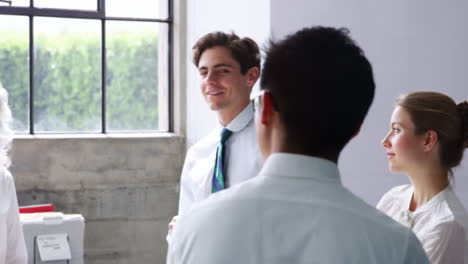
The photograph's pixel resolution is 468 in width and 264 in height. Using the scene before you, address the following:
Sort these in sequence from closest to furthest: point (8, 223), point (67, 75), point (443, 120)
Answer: point (443, 120), point (8, 223), point (67, 75)

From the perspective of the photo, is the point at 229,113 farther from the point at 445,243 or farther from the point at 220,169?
the point at 445,243

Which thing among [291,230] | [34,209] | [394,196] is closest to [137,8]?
[34,209]

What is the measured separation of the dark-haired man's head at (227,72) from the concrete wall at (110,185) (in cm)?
273

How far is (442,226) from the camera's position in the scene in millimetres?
2086

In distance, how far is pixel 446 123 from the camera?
226 cm

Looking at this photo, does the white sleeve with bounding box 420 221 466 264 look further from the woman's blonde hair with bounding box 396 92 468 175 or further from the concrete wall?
the concrete wall

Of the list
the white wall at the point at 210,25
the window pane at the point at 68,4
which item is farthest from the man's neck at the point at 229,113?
the window pane at the point at 68,4

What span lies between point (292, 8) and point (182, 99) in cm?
182

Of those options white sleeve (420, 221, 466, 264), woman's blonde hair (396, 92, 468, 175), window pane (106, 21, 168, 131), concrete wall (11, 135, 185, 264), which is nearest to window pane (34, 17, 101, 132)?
window pane (106, 21, 168, 131)

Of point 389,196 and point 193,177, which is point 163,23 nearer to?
point 193,177

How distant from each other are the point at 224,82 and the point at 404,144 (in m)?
0.78

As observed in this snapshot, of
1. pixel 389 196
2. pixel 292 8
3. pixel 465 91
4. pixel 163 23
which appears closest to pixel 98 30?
pixel 163 23

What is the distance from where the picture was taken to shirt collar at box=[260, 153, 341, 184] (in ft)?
3.58

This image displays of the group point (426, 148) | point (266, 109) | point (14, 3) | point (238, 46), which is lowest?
point (426, 148)
